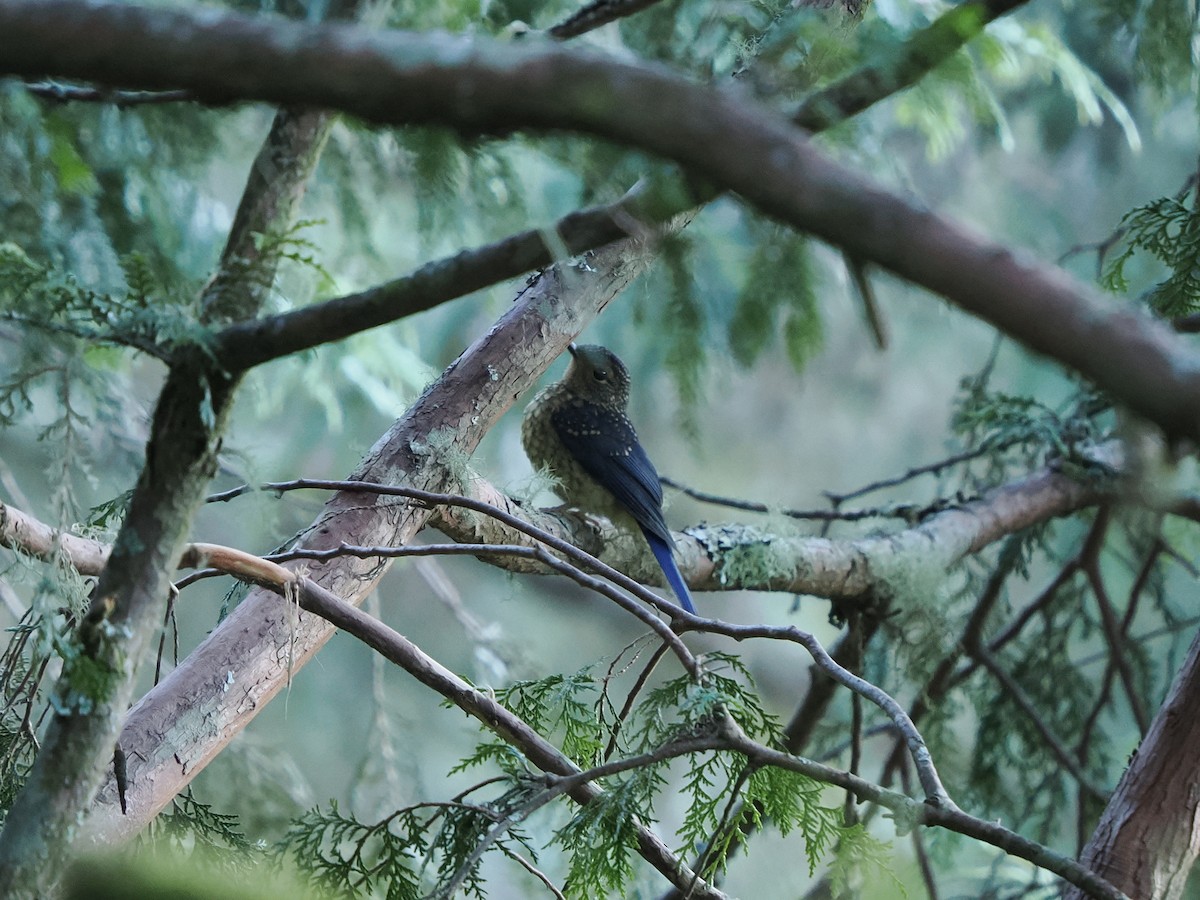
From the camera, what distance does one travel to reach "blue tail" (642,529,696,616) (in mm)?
3066

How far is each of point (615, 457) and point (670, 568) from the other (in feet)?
2.55

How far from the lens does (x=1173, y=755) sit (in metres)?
2.13

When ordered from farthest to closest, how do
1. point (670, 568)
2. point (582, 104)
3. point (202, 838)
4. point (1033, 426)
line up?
point (1033, 426) → point (670, 568) → point (202, 838) → point (582, 104)

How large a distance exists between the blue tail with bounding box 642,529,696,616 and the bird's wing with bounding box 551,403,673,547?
0.07ft

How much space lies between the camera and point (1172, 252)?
7.17 ft

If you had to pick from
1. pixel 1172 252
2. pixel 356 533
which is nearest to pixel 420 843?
pixel 356 533

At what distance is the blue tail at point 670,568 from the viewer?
3066 millimetres

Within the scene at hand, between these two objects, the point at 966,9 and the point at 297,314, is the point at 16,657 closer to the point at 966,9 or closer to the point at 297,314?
the point at 297,314

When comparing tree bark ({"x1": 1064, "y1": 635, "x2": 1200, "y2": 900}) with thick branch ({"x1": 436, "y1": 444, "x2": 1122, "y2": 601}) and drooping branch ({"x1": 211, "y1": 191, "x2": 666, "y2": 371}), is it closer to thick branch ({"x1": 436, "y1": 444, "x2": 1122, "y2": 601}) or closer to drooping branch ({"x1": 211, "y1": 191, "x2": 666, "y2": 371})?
thick branch ({"x1": 436, "y1": 444, "x2": 1122, "y2": 601})

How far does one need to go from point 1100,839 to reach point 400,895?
4.59 ft

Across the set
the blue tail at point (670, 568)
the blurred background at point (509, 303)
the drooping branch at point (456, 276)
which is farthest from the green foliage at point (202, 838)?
the blue tail at point (670, 568)

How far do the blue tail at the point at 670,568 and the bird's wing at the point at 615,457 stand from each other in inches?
0.8

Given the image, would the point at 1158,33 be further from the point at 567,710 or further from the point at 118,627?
the point at 118,627

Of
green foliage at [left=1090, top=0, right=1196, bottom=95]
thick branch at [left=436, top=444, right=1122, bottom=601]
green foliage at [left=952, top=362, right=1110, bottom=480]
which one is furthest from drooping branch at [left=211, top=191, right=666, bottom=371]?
green foliage at [left=952, top=362, right=1110, bottom=480]
